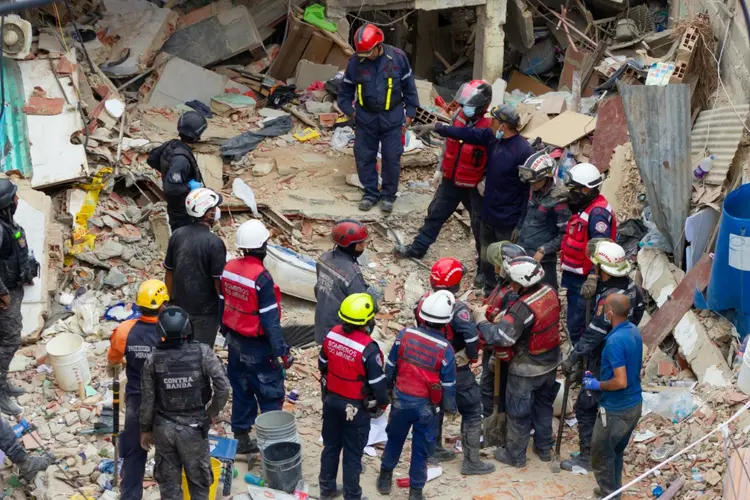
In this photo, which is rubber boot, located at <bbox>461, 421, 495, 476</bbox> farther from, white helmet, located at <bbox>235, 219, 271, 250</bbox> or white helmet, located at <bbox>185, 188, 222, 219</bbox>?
white helmet, located at <bbox>185, 188, 222, 219</bbox>

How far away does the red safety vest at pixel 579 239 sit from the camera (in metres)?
7.59

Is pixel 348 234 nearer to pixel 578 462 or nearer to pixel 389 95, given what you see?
pixel 578 462

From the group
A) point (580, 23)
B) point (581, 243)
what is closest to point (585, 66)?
point (580, 23)

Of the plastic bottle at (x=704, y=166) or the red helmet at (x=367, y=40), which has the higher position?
the red helmet at (x=367, y=40)

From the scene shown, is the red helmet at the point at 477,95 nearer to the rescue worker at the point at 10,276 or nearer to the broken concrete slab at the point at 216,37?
the rescue worker at the point at 10,276

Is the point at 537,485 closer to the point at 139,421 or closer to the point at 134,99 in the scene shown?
the point at 139,421

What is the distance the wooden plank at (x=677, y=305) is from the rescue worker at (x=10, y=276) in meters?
5.34

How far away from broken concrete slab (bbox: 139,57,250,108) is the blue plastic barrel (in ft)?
22.3

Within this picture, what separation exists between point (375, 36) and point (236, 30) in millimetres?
3777

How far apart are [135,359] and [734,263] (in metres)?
4.57

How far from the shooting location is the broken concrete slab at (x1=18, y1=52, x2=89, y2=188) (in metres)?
9.28

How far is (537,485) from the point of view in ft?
22.5

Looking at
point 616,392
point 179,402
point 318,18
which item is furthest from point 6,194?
point 318,18

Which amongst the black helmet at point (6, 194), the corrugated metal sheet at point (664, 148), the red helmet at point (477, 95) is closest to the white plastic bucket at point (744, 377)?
the corrugated metal sheet at point (664, 148)
